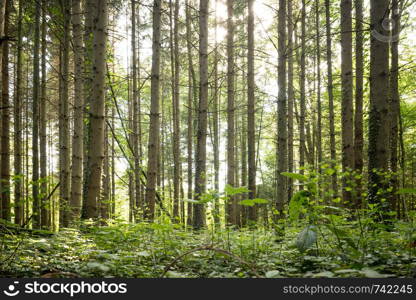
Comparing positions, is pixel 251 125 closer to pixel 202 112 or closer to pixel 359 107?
pixel 202 112

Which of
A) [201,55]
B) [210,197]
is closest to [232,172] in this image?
[201,55]

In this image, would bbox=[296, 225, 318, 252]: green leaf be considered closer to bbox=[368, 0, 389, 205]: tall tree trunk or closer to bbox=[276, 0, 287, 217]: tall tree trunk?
bbox=[368, 0, 389, 205]: tall tree trunk

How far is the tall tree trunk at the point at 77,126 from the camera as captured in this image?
684 cm

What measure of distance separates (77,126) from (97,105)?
191 cm

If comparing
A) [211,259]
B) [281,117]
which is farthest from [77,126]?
[211,259]

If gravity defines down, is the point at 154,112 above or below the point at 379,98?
above

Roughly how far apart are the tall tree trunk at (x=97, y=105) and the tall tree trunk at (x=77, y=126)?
4.87ft

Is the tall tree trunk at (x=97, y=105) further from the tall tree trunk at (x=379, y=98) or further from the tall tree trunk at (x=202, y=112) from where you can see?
the tall tree trunk at (x=379, y=98)

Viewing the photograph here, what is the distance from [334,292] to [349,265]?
0.58 meters

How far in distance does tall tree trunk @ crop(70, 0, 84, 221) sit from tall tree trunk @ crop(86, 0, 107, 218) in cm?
148

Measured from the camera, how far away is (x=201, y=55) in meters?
8.28

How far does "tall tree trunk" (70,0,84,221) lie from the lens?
6836mm

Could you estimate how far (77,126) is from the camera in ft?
23.2

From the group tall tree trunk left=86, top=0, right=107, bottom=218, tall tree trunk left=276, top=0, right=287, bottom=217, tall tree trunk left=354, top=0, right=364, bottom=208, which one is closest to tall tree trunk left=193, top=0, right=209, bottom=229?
tall tree trunk left=276, top=0, right=287, bottom=217
